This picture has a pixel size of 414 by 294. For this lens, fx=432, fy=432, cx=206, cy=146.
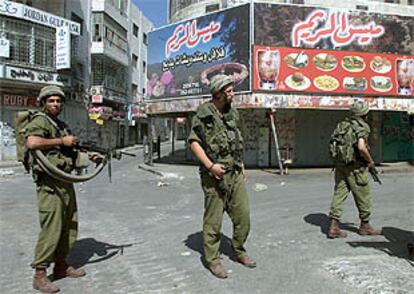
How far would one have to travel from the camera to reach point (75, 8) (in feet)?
97.7

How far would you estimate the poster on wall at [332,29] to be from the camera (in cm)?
1625

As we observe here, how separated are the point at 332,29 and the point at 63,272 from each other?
50.1 feet

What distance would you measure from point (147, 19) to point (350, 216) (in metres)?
45.4

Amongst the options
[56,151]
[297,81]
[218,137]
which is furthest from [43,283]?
[297,81]

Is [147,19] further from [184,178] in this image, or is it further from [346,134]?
[346,134]

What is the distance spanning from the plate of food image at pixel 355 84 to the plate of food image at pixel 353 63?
1.16ft

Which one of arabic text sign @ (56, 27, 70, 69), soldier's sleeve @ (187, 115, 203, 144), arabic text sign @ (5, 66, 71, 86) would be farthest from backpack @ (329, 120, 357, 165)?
arabic text sign @ (56, 27, 70, 69)

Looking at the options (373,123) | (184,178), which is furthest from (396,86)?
(184,178)

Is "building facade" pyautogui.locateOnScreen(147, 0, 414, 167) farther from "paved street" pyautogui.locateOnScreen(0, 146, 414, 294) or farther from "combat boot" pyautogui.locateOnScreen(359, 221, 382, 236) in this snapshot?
"combat boot" pyautogui.locateOnScreen(359, 221, 382, 236)

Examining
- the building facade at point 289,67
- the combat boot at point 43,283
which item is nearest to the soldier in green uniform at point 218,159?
the combat boot at point 43,283

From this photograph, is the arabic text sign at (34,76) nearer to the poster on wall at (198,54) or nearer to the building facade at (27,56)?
the building facade at (27,56)

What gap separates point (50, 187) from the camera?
3.93 meters

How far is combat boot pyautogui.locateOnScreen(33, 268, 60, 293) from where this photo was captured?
12.4 feet

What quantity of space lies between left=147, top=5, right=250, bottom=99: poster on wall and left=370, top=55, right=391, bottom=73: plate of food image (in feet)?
17.0
